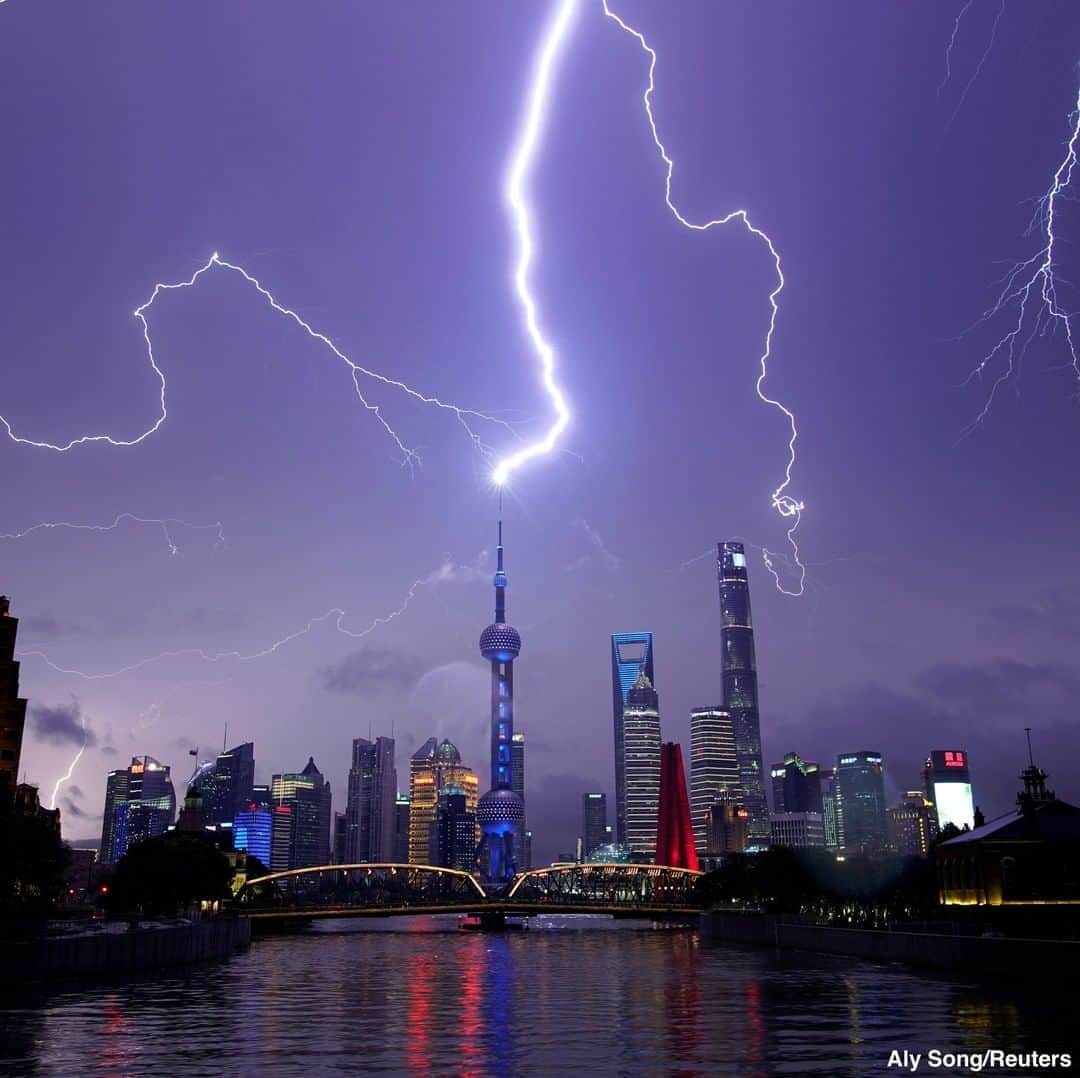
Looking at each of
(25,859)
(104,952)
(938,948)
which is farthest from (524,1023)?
(25,859)

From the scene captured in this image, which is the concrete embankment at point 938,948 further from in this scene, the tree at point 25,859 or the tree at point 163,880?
the tree at point 163,880

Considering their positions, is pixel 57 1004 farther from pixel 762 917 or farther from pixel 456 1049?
pixel 762 917

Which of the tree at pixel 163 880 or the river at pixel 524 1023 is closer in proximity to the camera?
the river at pixel 524 1023

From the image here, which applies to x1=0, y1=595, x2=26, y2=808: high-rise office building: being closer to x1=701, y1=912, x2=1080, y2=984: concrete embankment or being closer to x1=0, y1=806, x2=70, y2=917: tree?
x1=0, y1=806, x2=70, y2=917: tree

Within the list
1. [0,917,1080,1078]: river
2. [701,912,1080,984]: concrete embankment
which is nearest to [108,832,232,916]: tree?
[0,917,1080,1078]: river

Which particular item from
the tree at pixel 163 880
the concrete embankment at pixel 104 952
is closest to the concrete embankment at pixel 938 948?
the concrete embankment at pixel 104 952

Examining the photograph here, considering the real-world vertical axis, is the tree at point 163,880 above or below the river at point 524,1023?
above
